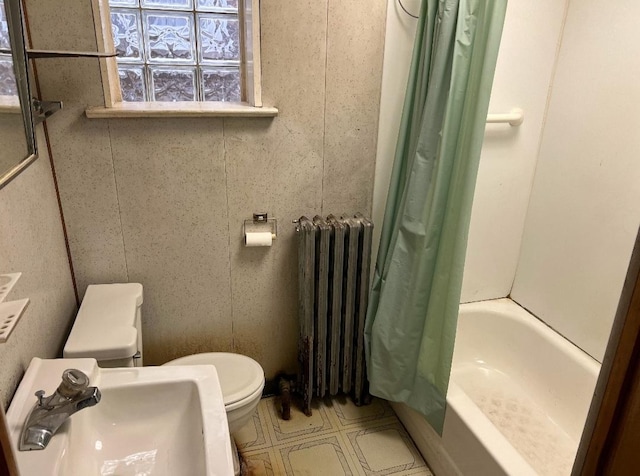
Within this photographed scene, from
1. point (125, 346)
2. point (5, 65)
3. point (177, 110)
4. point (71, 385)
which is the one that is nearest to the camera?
point (71, 385)

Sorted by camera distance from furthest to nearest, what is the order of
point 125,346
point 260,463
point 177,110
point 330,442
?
point 330,442, point 260,463, point 177,110, point 125,346

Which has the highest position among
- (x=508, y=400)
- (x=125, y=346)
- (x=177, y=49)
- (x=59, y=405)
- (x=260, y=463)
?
(x=177, y=49)

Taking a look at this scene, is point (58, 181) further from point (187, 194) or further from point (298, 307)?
point (298, 307)

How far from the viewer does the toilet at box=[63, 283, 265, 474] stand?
1457 mm

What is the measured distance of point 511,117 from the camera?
204 centimetres

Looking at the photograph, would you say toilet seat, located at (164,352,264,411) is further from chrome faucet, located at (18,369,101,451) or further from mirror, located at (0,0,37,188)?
mirror, located at (0,0,37,188)

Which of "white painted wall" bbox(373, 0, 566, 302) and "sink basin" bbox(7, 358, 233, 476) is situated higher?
"white painted wall" bbox(373, 0, 566, 302)

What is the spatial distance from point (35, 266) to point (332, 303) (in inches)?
44.2

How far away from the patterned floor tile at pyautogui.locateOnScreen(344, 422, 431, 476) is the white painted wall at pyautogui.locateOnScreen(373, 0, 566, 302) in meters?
0.75

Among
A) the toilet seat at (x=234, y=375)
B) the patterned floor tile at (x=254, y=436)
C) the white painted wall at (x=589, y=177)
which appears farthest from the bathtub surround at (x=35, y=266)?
the white painted wall at (x=589, y=177)

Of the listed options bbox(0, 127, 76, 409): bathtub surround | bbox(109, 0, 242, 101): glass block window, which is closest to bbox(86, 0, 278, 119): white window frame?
bbox(109, 0, 242, 101): glass block window

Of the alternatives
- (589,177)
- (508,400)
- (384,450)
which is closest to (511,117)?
Answer: (589,177)

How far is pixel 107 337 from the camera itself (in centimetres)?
149

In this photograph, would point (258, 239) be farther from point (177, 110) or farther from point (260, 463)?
point (260, 463)
